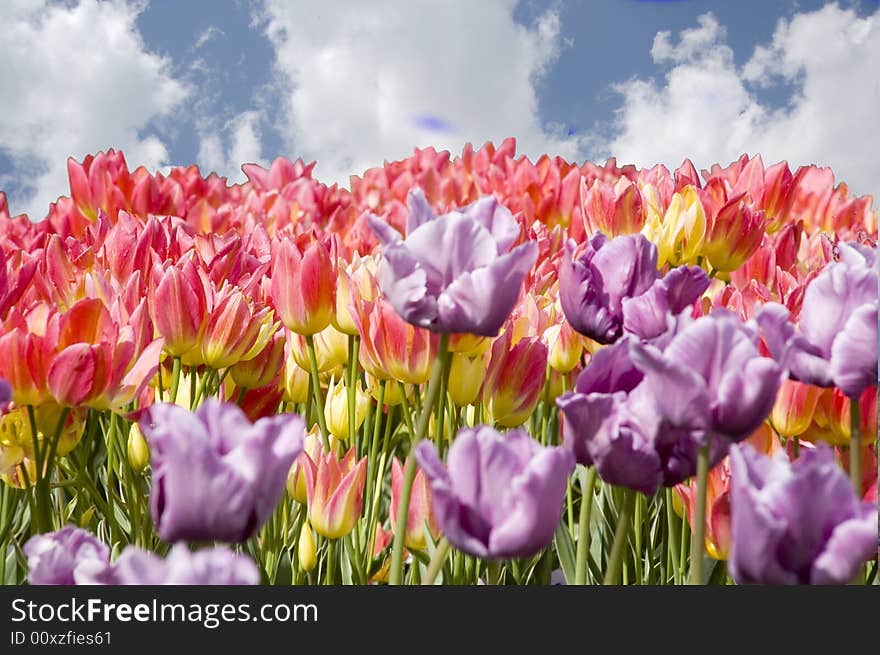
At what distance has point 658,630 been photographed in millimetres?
663

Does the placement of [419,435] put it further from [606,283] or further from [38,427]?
[38,427]

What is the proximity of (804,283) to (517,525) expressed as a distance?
0.85 meters

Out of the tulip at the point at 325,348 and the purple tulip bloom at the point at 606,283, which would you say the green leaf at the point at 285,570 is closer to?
the tulip at the point at 325,348

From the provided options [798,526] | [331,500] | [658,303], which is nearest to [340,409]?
[331,500]

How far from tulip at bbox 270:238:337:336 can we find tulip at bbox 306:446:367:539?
0.74ft

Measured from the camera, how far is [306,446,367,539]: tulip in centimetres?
96

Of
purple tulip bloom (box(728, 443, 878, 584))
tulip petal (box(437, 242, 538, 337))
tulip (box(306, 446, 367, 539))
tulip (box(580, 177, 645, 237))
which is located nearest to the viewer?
purple tulip bloom (box(728, 443, 878, 584))

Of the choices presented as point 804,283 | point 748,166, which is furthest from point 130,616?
point 748,166

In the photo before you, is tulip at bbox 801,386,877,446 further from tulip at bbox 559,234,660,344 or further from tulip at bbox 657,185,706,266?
tulip at bbox 657,185,706,266

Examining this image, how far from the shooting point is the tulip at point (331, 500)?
0.96 metres

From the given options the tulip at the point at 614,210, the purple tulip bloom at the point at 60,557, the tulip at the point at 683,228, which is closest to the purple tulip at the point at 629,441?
the purple tulip bloom at the point at 60,557

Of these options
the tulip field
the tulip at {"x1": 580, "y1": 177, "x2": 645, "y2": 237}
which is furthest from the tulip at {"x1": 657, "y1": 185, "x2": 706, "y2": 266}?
the tulip at {"x1": 580, "y1": 177, "x2": 645, "y2": 237}

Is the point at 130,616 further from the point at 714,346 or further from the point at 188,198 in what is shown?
the point at 188,198

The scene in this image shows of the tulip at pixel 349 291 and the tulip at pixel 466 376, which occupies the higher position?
the tulip at pixel 349 291
